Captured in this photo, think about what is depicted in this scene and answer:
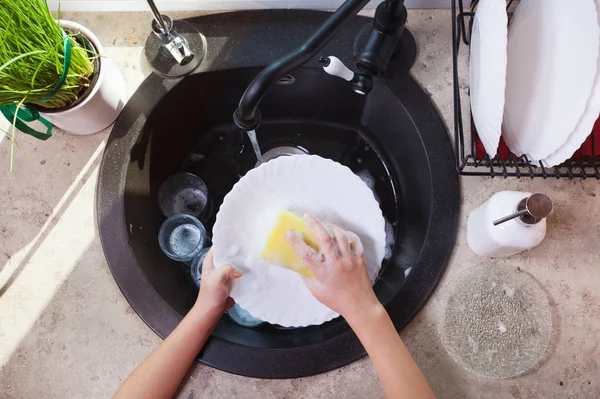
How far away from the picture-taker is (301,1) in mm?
970

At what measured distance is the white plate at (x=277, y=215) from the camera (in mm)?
844

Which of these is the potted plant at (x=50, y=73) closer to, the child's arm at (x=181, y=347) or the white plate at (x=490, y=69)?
the child's arm at (x=181, y=347)

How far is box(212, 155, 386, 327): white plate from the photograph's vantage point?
0.84m

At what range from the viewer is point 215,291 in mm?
808

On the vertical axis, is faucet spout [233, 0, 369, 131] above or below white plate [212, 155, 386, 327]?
above

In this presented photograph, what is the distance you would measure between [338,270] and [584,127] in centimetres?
42

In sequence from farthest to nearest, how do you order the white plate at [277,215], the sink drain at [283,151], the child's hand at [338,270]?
the sink drain at [283,151] < the white plate at [277,215] < the child's hand at [338,270]

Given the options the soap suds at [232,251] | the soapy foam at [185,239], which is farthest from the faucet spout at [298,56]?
the soapy foam at [185,239]

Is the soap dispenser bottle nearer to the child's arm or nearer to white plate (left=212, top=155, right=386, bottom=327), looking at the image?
white plate (left=212, top=155, right=386, bottom=327)

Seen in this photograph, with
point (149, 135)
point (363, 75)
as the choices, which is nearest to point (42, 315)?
point (149, 135)

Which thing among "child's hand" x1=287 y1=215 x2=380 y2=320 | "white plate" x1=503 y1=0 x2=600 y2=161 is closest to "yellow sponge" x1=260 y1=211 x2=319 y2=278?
"child's hand" x1=287 y1=215 x2=380 y2=320

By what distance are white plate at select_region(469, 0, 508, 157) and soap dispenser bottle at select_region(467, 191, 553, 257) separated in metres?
0.08

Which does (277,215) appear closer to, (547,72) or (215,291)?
(215,291)

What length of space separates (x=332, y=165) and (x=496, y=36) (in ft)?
1.11
